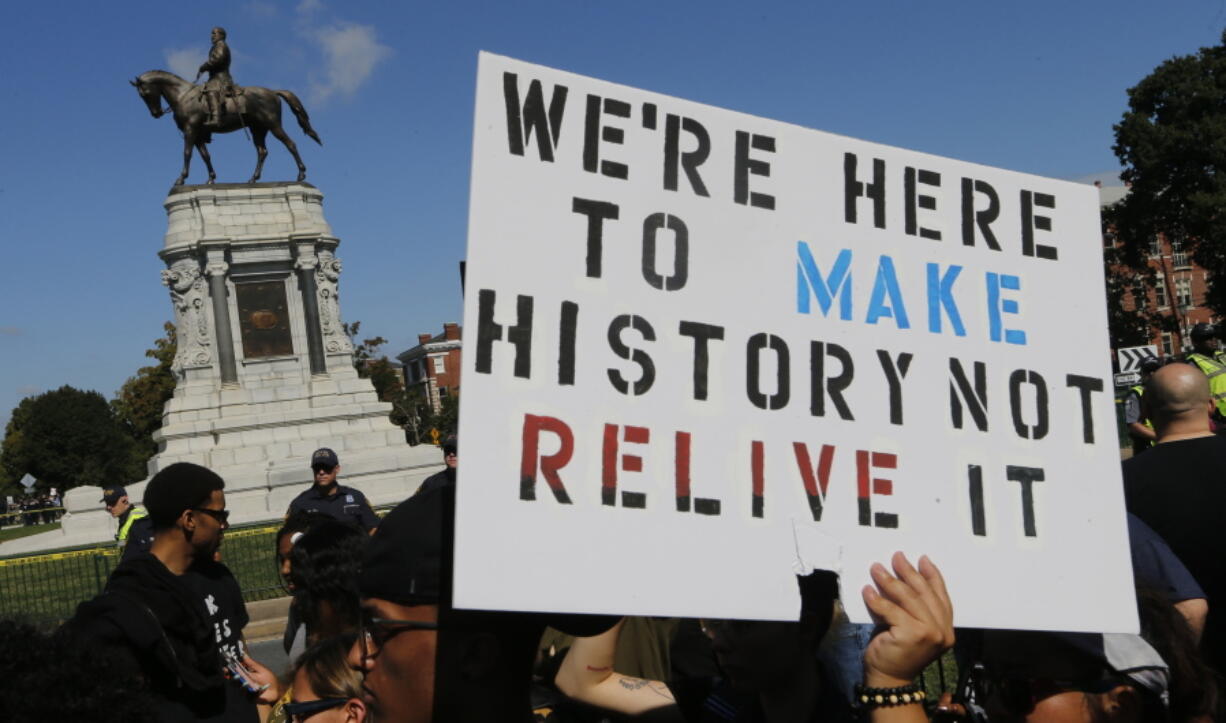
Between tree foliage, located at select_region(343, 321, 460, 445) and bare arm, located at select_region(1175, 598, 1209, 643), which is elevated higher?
tree foliage, located at select_region(343, 321, 460, 445)

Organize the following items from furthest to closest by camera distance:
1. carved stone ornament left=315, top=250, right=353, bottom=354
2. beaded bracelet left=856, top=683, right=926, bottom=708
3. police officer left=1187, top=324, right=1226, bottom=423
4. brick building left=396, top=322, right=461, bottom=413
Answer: brick building left=396, top=322, right=461, bottom=413 < carved stone ornament left=315, top=250, right=353, bottom=354 < police officer left=1187, top=324, right=1226, bottom=423 < beaded bracelet left=856, top=683, right=926, bottom=708

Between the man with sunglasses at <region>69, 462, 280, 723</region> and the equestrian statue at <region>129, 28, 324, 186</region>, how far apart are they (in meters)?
29.9

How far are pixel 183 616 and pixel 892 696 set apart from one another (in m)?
2.54

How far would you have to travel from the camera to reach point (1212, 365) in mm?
8141

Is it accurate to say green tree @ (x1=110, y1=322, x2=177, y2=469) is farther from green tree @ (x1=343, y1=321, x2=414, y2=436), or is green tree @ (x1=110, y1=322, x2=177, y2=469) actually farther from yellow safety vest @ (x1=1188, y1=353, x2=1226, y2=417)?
yellow safety vest @ (x1=1188, y1=353, x2=1226, y2=417)

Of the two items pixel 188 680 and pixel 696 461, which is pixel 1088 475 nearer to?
pixel 696 461

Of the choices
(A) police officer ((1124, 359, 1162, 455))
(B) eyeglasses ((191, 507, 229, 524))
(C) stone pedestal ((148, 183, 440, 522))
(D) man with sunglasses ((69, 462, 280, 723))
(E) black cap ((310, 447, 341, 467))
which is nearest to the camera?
(D) man with sunglasses ((69, 462, 280, 723))

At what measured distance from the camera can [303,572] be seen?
14.9 ft

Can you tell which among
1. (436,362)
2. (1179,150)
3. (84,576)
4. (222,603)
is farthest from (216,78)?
(436,362)

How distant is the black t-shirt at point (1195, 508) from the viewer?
4.04 m

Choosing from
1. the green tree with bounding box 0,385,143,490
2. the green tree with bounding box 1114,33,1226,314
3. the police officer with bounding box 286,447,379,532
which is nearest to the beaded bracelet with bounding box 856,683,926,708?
the police officer with bounding box 286,447,379,532

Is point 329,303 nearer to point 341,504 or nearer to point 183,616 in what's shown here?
point 341,504

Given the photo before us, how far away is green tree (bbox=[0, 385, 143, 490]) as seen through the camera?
3506 inches

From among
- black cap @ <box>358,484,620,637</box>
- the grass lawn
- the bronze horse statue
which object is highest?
the bronze horse statue
